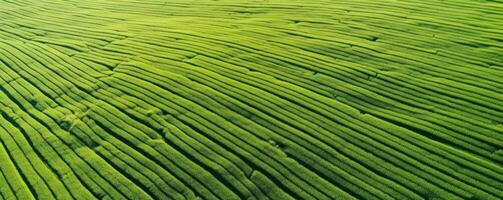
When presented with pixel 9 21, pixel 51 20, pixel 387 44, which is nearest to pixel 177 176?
pixel 387 44

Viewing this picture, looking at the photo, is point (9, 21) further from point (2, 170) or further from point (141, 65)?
point (2, 170)

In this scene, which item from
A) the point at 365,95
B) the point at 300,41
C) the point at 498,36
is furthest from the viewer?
the point at 300,41

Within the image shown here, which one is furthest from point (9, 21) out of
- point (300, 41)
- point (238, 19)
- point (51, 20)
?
point (300, 41)

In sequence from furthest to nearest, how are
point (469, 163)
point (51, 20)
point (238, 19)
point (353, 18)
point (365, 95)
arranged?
1. point (51, 20)
2. point (238, 19)
3. point (353, 18)
4. point (365, 95)
5. point (469, 163)

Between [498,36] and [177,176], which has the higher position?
[498,36]

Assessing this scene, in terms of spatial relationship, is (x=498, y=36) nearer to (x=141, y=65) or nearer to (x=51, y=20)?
(x=141, y=65)

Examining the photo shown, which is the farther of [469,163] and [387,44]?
[387,44]
